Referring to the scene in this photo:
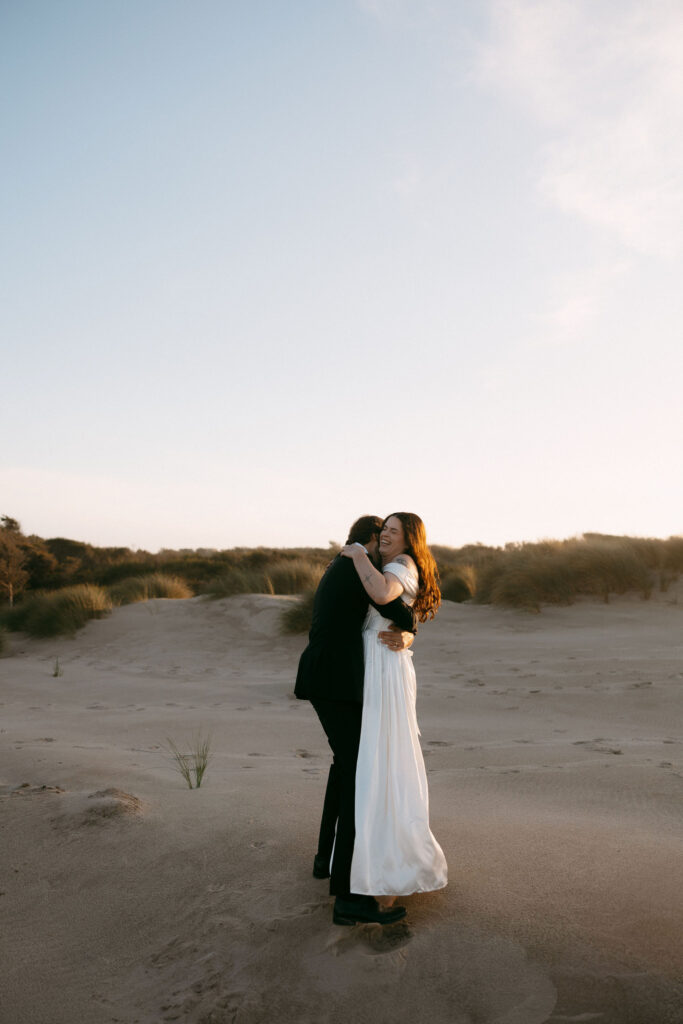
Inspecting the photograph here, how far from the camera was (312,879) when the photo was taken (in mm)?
3832

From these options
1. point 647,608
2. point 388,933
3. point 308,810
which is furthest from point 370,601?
point 647,608

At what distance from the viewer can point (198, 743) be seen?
291 inches

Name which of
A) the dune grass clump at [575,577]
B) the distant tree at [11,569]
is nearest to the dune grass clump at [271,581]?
the dune grass clump at [575,577]

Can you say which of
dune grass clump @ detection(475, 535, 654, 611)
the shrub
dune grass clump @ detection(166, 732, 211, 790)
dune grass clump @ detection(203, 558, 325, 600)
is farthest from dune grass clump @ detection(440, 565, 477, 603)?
dune grass clump @ detection(166, 732, 211, 790)

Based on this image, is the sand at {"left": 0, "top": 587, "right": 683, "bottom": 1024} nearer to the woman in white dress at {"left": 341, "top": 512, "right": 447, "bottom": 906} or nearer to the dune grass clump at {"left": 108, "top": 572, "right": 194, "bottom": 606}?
the woman in white dress at {"left": 341, "top": 512, "right": 447, "bottom": 906}

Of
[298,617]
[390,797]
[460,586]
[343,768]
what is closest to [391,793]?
[390,797]

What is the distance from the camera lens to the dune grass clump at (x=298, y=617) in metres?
13.1

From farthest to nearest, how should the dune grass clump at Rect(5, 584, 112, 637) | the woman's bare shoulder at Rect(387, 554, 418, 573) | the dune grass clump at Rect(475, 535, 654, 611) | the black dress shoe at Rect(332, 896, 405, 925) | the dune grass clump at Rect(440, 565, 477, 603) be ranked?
1. the dune grass clump at Rect(440, 565, 477, 603)
2. the dune grass clump at Rect(5, 584, 112, 637)
3. the dune grass clump at Rect(475, 535, 654, 611)
4. the woman's bare shoulder at Rect(387, 554, 418, 573)
5. the black dress shoe at Rect(332, 896, 405, 925)

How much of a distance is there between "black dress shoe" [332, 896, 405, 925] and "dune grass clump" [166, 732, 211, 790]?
2221 mm

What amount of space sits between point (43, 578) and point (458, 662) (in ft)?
53.2

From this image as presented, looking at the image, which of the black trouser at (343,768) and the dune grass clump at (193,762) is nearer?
the black trouser at (343,768)

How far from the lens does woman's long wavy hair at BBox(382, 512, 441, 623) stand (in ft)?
12.1

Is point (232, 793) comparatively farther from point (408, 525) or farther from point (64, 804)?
point (408, 525)

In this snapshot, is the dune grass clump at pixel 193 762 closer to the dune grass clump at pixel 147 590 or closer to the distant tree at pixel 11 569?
the dune grass clump at pixel 147 590
